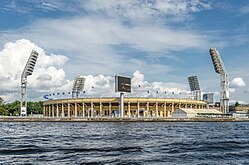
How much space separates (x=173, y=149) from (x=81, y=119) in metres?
117

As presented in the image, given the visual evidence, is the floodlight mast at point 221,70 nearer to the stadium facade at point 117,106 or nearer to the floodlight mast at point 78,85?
the stadium facade at point 117,106

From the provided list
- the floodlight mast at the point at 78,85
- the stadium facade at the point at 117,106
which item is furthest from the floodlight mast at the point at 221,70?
the floodlight mast at the point at 78,85

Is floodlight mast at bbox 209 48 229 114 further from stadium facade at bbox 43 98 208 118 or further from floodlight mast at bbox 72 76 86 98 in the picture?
floodlight mast at bbox 72 76 86 98

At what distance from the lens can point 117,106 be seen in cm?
16662

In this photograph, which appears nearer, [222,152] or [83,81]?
[222,152]

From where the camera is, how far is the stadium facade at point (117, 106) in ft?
536

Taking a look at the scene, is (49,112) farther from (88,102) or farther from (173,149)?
(173,149)

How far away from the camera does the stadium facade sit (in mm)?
163500

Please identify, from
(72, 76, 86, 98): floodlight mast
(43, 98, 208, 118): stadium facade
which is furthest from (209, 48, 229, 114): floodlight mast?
(72, 76, 86, 98): floodlight mast

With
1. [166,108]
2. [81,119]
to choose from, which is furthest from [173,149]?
[166,108]

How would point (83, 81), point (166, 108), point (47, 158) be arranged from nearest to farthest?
point (47, 158), point (166, 108), point (83, 81)

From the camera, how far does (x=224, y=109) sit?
603 ft

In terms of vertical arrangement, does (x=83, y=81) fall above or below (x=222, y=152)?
above

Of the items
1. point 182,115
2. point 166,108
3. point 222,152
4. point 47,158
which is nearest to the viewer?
point 47,158
